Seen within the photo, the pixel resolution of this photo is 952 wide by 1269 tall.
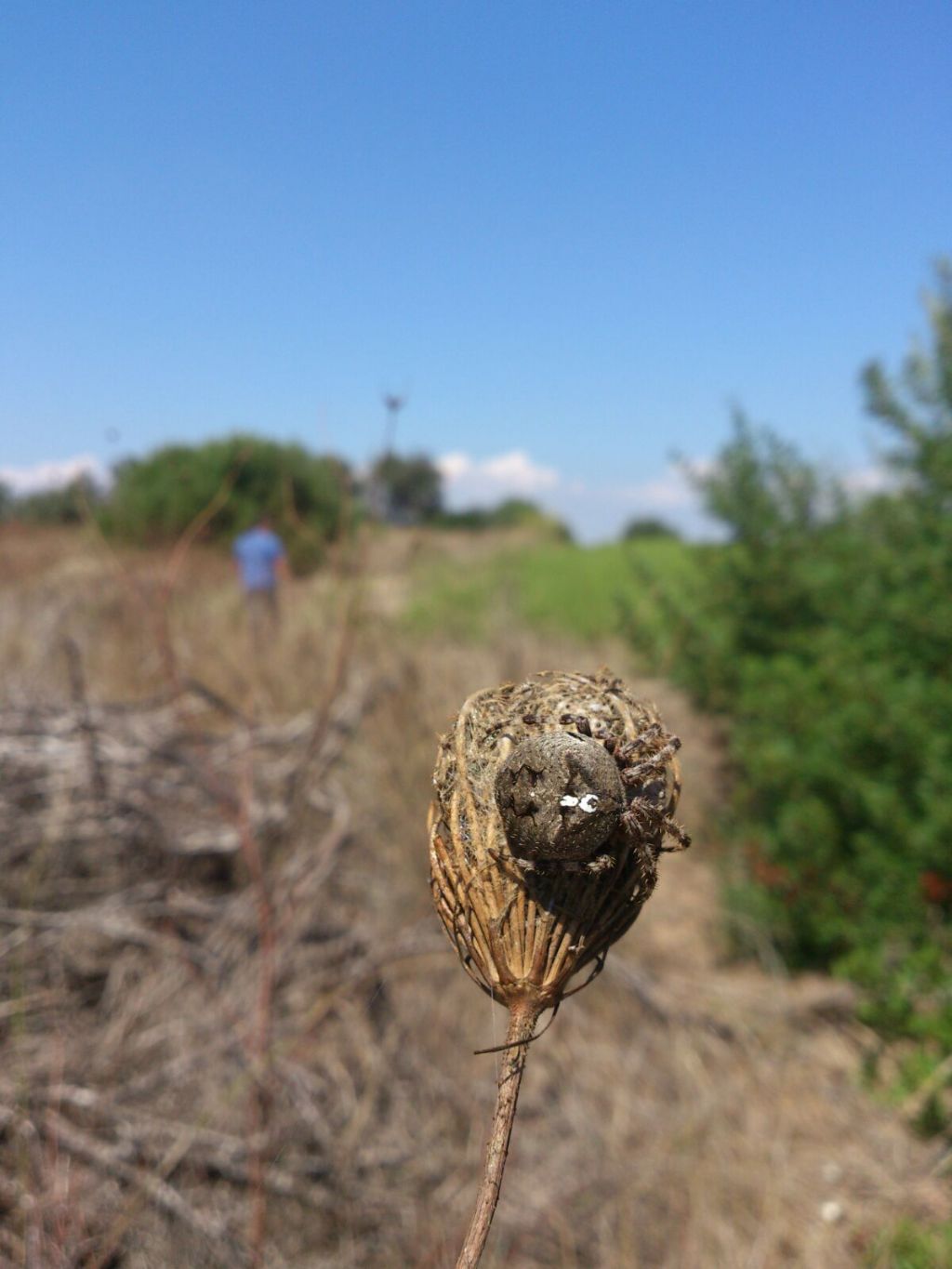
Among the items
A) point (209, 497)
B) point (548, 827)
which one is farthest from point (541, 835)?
point (209, 497)

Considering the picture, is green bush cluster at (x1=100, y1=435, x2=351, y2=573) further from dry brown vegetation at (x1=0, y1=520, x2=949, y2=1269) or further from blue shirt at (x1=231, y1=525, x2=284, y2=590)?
dry brown vegetation at (x1=0, y1=520, x2=949, y2=1269)

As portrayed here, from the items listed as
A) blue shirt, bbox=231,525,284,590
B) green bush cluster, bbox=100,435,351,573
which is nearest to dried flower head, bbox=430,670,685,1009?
green bush cluster, bbox=100,435,351,573

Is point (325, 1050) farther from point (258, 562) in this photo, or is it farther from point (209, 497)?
point (209, 497)

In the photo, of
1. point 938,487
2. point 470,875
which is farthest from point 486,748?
point 938,487

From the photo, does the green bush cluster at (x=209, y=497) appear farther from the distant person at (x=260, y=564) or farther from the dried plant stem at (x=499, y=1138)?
the dried plant stem at (x=499, y=1138)

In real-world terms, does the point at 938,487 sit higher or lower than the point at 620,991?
higher

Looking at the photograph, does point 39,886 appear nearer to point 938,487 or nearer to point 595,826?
point 595,826

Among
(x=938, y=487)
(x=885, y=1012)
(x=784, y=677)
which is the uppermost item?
(x=938, y=487)

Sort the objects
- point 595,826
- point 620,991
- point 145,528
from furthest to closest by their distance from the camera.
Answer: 1. point 145,528
2. point 620,991
3. point 595,826
